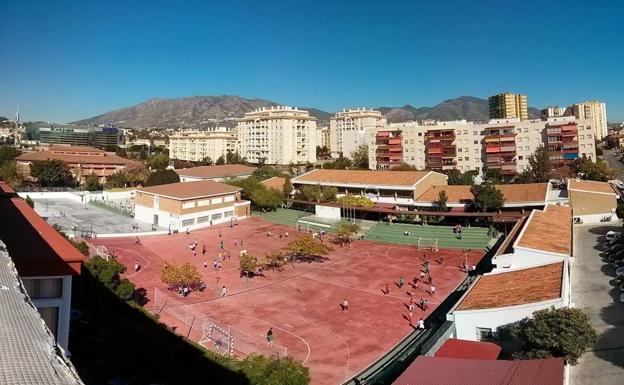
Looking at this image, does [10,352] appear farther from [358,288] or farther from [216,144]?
[216,144]

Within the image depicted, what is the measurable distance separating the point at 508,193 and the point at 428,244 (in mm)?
11909

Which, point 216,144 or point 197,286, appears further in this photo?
point 216,144

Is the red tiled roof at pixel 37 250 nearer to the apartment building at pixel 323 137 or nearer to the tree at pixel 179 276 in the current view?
the tree at pixel 179 276

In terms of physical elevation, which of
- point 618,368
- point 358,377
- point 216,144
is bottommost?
point 358,377

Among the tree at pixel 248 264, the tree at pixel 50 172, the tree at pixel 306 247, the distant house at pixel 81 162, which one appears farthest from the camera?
the distant house at pixel 81 162

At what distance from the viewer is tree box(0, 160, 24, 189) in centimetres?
6111

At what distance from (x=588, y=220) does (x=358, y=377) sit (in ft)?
108

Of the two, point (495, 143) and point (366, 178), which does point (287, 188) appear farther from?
point (495, 143)

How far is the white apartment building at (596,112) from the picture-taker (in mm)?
119881

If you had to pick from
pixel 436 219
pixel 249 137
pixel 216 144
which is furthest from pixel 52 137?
pixel 436 219

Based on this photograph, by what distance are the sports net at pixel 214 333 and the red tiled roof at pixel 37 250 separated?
9.05m

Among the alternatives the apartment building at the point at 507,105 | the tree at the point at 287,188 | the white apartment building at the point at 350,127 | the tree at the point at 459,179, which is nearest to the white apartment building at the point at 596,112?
the apartment building at the point at 507,105

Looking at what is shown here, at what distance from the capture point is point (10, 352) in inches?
112

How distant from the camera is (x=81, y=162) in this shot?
246 ft
